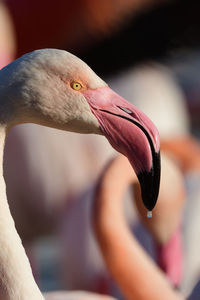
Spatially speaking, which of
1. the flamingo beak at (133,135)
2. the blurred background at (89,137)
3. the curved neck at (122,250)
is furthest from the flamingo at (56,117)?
the blurred background at (89,137)

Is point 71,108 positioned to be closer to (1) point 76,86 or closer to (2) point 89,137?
(1) point 76,86

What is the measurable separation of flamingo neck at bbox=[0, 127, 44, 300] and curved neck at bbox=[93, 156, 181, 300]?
3.22 feet

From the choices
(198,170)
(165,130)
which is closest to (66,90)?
(198,170)

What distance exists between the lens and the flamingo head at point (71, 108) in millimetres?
1481

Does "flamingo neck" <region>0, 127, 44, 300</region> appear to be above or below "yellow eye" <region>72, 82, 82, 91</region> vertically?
below

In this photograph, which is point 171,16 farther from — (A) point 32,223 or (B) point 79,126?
(B) point 79,126

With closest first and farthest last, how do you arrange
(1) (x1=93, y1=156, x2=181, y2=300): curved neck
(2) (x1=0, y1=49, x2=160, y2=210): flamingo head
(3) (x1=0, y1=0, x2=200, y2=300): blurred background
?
(2) (x1=0, y1=49, x2=160, y2=210): flamingo head
(1) (x1=93, y1=156, x2=181, y2=300): curved neck
(3) (x1=0, y1=0, x2=200, y2=300): blurred background

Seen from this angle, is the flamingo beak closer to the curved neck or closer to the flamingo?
the flamingo

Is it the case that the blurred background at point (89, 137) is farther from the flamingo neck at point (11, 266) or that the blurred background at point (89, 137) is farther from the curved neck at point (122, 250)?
the flamingo neck at point (11, 266)

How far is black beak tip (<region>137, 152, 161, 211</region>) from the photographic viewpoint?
4.87 feet

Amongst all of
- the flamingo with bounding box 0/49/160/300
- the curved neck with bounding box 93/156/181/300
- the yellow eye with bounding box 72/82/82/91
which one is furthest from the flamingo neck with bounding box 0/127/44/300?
the curved neck with bounding box 93/156/181/300

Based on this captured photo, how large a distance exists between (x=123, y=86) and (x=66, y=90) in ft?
10.8

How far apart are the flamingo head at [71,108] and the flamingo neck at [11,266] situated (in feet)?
0.24

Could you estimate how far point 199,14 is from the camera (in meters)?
5.09
